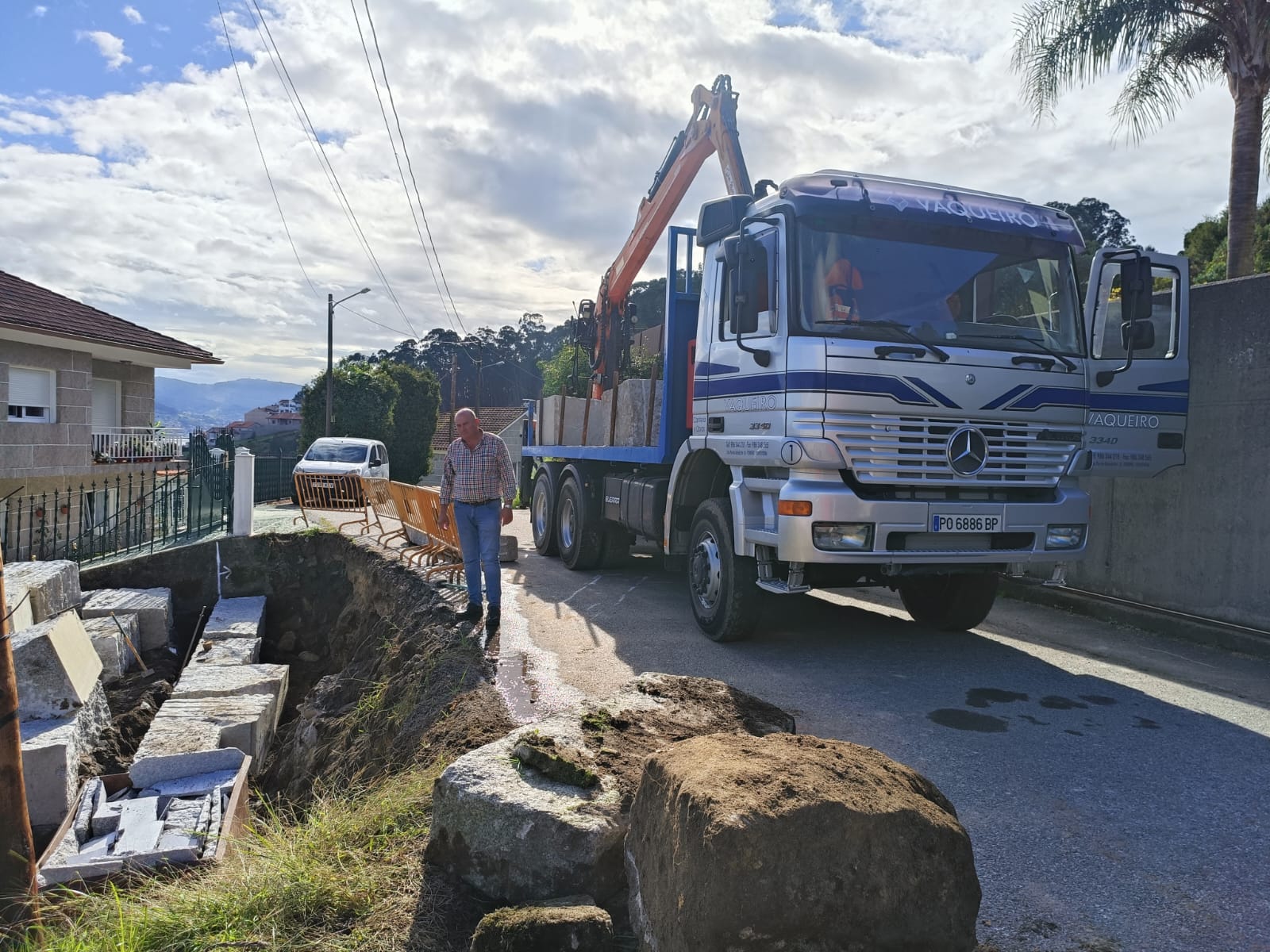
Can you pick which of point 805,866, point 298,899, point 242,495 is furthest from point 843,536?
point 242,495

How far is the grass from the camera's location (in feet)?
10.3

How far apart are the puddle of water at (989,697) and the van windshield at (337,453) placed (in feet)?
57.3

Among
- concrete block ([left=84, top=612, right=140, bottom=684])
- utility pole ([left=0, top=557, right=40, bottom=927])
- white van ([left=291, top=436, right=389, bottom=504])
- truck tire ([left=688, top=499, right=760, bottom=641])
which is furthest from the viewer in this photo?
white van ([left=291, top=436, right=389, bottom=504])

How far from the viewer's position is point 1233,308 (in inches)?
287

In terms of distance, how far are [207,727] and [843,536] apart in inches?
208

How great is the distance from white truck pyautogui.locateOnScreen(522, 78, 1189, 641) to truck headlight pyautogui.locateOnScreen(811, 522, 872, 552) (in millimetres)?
11

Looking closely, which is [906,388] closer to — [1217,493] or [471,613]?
[1217,493]

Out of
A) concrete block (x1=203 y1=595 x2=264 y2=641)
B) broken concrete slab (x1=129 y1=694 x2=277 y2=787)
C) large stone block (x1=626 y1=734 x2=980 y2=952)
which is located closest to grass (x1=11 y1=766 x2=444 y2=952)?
large stone block (x1=626 y1=734 x2=980 y2=952)

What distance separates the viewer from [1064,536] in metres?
6.32

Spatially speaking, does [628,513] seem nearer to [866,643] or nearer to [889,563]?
[866,643]

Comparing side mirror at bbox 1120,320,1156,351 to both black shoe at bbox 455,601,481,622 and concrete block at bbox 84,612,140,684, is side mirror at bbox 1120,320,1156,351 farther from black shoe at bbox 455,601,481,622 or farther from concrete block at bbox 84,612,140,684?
concrete block at bbox 84,612,140,684

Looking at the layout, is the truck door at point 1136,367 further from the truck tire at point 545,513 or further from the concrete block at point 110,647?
the concrete block at point 110,647

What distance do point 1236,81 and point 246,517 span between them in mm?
15251

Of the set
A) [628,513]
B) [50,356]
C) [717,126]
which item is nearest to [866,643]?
[628,513]
